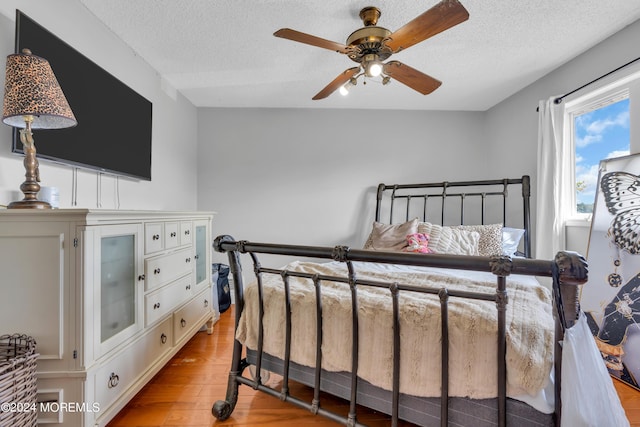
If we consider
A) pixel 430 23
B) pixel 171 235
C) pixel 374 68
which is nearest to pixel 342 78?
pixel 374 68

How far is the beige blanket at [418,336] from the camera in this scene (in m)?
1.00

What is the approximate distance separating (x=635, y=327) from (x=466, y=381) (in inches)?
61.6

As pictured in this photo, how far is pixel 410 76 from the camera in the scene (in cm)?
197

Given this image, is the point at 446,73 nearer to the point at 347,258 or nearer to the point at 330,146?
the point at 330,146

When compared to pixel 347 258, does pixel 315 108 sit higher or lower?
higher

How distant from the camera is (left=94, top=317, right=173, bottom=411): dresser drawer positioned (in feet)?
4.41

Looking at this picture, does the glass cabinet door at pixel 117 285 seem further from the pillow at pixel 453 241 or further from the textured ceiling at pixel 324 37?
the pillow at pixel 453 241

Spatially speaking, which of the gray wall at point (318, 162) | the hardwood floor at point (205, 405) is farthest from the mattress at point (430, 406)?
the gray wall at point (318, 162)

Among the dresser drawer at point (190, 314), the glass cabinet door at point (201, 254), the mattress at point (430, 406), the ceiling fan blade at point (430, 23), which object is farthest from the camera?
the glass cabinet door at point (201, 254)

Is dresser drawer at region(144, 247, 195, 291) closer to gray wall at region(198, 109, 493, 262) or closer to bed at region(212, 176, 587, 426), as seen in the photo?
bed at region(212, 176, 587, 426)

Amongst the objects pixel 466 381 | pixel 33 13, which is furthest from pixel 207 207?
pixel 466 381

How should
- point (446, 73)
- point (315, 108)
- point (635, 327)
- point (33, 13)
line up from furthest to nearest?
point (315, 108) < point (446, 73) < point (635, 327) < point (33, 13)

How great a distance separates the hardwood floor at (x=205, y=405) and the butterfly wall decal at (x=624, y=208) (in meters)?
0.88

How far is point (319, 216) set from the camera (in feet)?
11.6
